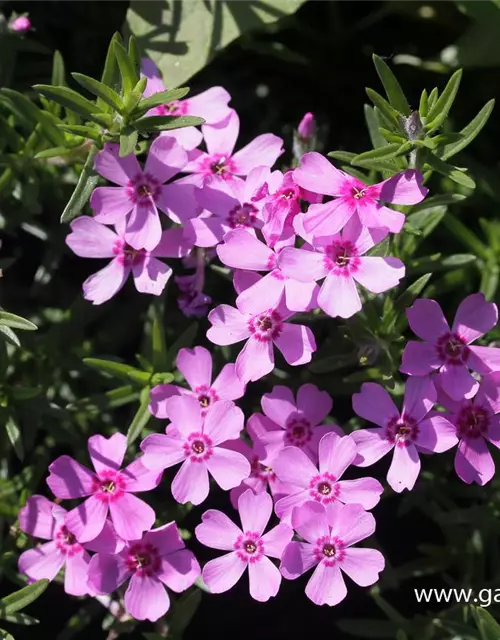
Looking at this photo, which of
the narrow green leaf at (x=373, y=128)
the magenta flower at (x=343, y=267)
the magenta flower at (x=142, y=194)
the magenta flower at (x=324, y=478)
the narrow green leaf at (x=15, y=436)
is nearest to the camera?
the magenta flower at (x=343, y=267)

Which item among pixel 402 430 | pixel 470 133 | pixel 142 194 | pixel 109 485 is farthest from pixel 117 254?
pixel 470 133

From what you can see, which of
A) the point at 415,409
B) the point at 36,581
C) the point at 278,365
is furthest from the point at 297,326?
the point at 36,581

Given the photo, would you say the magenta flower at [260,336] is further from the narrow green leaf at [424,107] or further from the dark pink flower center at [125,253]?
the narrow green leaf at [424,107]

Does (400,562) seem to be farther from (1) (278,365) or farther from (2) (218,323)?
(2) (218,323)

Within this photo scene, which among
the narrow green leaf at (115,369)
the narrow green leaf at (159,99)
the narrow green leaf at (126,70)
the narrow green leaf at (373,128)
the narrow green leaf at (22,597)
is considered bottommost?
the narrow green leaf at (22,597)

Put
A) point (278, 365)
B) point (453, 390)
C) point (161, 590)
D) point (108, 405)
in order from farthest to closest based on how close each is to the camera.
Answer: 1. point (278, 365)
2. point (108, 405)
3. point (161, 590)
4. point (453, 390)

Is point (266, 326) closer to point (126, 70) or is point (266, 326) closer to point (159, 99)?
point (159, 99)

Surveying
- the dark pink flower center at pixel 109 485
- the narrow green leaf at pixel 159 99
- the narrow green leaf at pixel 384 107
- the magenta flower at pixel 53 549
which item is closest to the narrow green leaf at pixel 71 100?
the narrow green leaf at pixel 159 99
